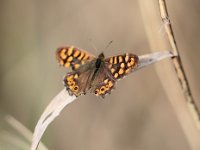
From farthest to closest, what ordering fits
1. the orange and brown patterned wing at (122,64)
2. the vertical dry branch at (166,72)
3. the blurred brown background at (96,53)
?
the blurred brown background at (96,53)
the vertical dry branch at (166,72)
the orange and brown patterned wing at (122,64)

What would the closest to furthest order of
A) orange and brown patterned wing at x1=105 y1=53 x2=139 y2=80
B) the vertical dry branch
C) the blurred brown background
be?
orange and brown patterned wing at x1=105 y1=53 x2=139 y2=80 < the vertical dry branch < the blurred brown background

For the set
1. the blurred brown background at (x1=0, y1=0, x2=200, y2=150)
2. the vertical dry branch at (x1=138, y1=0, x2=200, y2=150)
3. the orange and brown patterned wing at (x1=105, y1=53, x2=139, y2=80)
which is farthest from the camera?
the blurred brown background at (x1=0, y1=0, x2=200, y2=150)

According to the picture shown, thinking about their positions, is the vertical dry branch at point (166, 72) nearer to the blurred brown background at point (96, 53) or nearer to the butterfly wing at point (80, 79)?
the butterfly wing at point (80, 79)

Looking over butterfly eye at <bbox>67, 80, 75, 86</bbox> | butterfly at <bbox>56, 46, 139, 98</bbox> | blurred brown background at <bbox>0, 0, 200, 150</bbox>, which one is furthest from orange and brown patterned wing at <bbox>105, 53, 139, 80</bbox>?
blurred brown background at <bbox>0, 0, 200, 150</bbox>

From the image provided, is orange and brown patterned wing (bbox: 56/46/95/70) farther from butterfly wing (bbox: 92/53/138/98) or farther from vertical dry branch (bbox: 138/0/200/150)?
vertical dry branch (bbox: 138/0/200/150)

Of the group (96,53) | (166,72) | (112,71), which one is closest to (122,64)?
(112,71)

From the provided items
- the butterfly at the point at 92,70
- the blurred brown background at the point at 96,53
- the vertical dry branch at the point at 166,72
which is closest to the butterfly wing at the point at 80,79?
the butterfly at the point at 92,70
